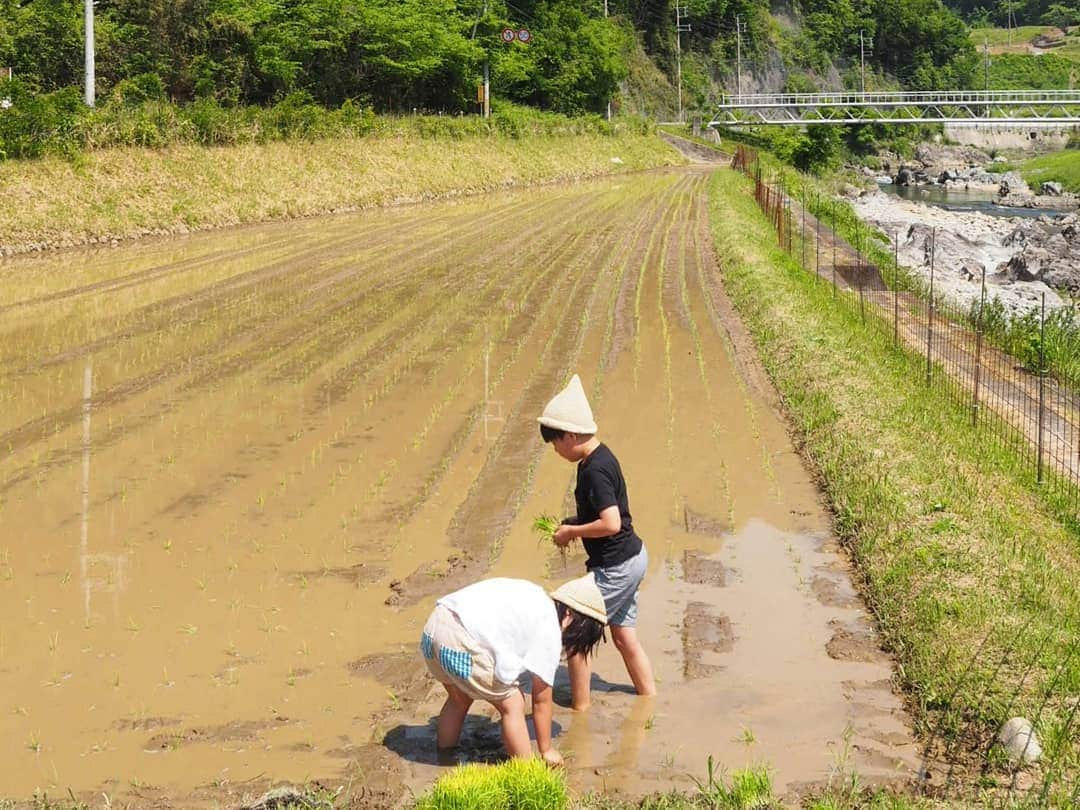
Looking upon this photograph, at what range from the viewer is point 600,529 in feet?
20.1

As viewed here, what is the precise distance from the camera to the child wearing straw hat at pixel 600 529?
20.0 ft

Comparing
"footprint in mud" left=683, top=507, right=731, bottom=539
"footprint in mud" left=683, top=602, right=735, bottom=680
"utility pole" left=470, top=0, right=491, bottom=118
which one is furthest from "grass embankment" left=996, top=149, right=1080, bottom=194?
"footprint in mud" left=683, top=602, right=735, bottom=680

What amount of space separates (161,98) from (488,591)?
32691mm

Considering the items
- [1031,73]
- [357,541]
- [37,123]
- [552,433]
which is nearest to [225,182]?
[37,123]

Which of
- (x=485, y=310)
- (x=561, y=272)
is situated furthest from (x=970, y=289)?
(x=485, y=310)

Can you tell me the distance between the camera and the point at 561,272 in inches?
910

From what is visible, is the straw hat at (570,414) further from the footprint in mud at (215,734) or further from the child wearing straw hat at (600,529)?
the footprint in mud at (215,734)

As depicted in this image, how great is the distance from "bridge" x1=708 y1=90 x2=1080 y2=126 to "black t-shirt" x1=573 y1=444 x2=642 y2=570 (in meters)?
68.6

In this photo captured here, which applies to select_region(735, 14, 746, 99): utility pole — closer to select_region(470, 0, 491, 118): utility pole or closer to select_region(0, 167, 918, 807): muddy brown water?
select_region(470, 0, 491, 118): utility pole

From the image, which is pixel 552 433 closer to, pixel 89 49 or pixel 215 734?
pixel 215 734

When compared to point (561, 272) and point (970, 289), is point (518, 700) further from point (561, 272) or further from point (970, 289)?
point (970, 289)

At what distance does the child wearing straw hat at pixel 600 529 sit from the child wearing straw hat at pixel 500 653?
0.53m

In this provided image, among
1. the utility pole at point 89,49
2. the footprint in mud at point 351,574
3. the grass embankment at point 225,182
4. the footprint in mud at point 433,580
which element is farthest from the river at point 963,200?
the footprint in mud at point 351,574

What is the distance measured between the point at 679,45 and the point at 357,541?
308 feet
